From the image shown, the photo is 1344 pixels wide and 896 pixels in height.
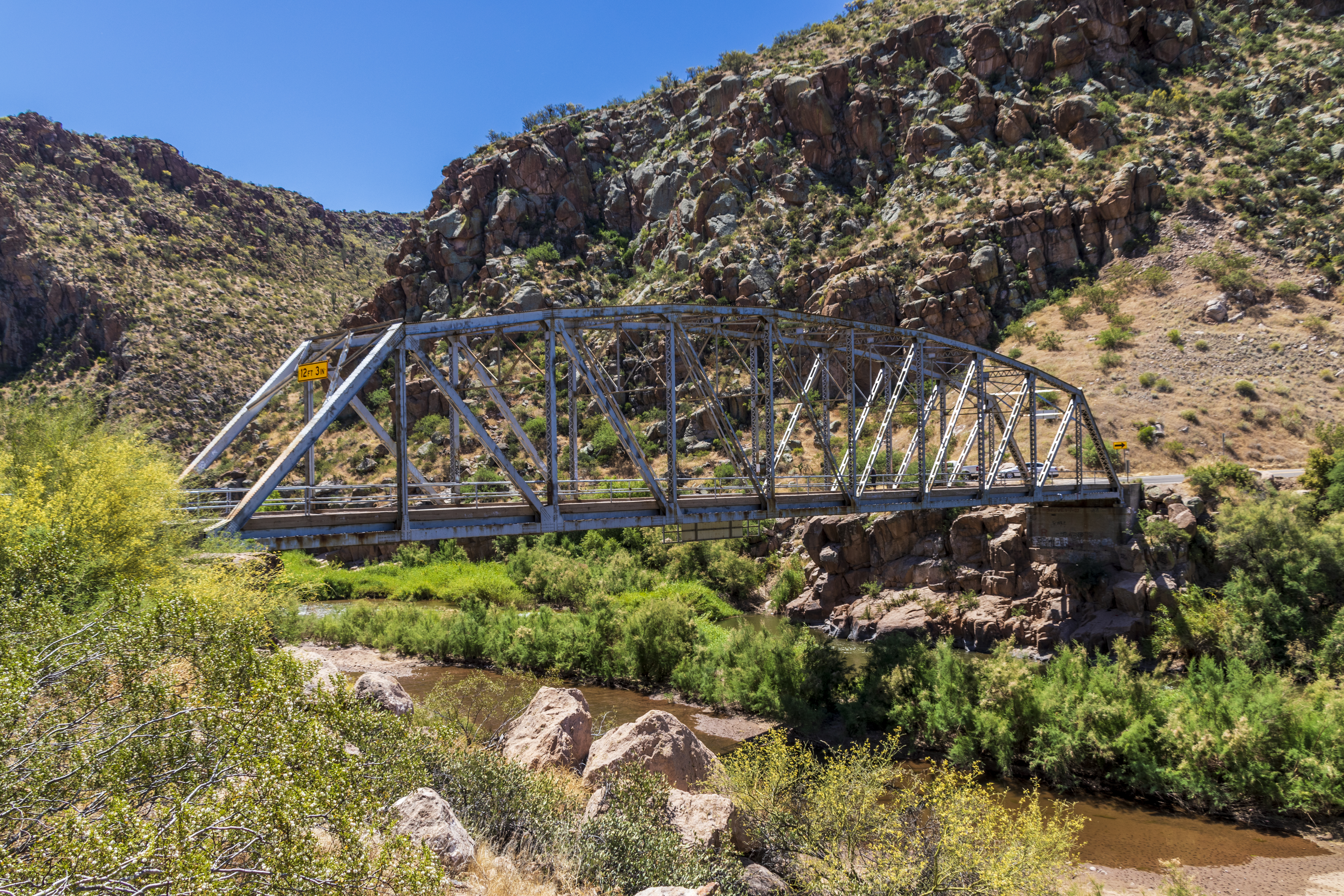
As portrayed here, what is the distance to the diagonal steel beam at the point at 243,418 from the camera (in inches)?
631

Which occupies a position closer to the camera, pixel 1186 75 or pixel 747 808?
pixel 747 808

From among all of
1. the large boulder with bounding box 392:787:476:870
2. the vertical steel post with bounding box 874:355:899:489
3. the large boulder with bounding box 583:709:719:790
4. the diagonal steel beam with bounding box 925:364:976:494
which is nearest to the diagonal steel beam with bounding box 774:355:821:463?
the vertical steel post with bounding box 874:355:899:489

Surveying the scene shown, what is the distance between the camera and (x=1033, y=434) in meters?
32.6

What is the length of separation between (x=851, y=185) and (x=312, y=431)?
239 ft

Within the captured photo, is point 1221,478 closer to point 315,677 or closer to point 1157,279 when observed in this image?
point 1157,279

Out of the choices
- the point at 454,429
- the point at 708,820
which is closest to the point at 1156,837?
the point at 708,820

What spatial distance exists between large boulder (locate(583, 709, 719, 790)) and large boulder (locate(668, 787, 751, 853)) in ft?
3.37

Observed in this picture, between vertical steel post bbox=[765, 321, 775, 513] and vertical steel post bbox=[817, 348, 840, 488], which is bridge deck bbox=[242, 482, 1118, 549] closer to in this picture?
vertical steel post bbox=[765, 321, 775, 513]

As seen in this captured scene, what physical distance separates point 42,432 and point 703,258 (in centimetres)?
6129

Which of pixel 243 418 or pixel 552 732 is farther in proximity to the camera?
pixel 243 418

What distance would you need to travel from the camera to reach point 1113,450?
44.2 metres

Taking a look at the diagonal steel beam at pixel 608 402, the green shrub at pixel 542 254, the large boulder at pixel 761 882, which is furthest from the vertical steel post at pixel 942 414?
the green shrub at pixel 542 254

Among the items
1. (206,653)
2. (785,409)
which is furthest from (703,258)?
(206,653)

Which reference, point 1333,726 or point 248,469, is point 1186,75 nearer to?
point 1333,726
